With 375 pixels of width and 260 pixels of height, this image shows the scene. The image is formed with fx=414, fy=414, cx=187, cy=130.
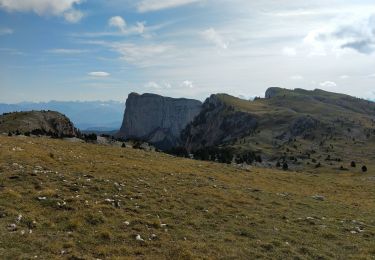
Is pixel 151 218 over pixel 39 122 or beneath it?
beneath

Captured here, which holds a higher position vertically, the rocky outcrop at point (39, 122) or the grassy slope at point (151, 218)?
the rocky outcrop at point (39, 122)

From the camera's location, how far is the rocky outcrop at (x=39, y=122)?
13688 centimetres

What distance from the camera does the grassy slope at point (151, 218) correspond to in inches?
745

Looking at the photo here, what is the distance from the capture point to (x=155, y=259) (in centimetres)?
1781

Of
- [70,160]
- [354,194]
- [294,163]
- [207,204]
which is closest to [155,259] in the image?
[207,204]

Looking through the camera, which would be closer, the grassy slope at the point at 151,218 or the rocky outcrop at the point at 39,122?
the grassy slope at the point at 151,218

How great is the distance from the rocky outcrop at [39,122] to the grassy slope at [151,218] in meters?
106

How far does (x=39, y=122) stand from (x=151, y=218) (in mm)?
137607

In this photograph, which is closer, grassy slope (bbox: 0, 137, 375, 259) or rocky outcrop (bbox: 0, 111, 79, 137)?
grassy slope (bbox: 0, 137, 375, 259)

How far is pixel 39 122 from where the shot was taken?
15100 centimetres

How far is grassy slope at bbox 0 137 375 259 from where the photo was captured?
18.9 metres

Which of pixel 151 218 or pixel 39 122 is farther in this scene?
pixel 39 122

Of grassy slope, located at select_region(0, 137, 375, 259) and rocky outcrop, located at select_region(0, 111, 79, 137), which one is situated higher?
rocky outcrop, located at select_region(0, 111, 79, 137)

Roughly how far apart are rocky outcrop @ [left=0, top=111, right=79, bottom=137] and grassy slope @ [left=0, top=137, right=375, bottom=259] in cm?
10564
